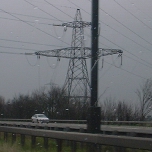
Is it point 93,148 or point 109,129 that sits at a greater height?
point 109,129

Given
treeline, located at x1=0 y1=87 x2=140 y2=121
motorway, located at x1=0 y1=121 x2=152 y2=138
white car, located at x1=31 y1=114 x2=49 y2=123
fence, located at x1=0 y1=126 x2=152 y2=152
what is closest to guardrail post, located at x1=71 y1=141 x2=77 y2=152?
fence, located at x1=0 y1=126 x2=152 y2=152

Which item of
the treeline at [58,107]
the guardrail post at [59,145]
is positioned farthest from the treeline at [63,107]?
the guardrail post at [59,145]

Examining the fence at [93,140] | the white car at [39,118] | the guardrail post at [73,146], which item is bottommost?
the guardrail post at [73,146]

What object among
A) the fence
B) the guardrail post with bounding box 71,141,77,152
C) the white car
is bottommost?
the guardrail post with bounding box 71,141,77,152

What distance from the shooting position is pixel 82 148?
40.7 ft

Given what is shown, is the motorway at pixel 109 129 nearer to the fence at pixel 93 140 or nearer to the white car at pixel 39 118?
the fence at pixel 93 140

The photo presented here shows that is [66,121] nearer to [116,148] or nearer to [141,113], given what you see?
[141,113]

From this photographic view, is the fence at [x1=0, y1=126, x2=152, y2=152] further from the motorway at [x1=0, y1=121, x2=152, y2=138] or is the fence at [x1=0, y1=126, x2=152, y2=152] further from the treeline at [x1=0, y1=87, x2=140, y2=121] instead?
the treeline at [x1=0, y1=87, x2=140, y2=121]

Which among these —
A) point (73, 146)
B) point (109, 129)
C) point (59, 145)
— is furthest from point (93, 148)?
point (109, 129)

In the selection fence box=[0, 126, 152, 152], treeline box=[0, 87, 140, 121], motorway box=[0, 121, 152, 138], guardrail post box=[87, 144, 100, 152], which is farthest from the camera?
treeline box=[0, 87, 140, 121]

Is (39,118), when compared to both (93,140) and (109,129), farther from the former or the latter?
(93,140)

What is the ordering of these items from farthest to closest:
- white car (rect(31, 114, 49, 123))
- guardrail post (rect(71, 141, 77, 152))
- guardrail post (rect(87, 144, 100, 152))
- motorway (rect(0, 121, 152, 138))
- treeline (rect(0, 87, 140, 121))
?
white car (rect(31, 114, 49, 123)) < treeline (rect(0, 87, 140, 121)) < motorway (rect(0, 121, 152, 138)) < guardrail post (rect(71, 141, 77, 152)) < guardrail post (rect(87, 144, 100, 152))

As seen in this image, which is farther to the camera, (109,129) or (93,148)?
(109,129)

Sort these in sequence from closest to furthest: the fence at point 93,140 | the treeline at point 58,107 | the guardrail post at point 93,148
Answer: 1. the fence at point 93,140
2. the guardrail post at point 93,148
3. the treeline at point 58,107
